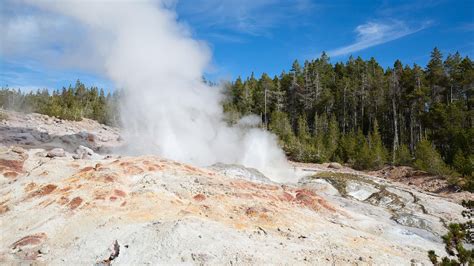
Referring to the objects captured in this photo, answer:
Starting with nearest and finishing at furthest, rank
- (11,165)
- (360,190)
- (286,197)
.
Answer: (286,197), (11,165), (360,190)

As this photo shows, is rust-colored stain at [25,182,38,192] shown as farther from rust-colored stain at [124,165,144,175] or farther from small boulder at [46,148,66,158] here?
small boulder at [46,148,66,158]

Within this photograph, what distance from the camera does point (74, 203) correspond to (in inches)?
508

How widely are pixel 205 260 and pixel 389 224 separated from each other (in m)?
9.01

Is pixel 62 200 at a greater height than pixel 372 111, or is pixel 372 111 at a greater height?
pixel 372 111

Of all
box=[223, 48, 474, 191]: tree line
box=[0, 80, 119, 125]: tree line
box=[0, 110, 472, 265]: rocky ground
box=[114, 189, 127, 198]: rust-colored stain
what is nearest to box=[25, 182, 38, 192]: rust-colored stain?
box=[0, 110, 472, 265]: rocky ground

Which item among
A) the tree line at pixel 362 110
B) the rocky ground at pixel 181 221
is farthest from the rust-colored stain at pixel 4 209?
the tree line at pixel 362 110

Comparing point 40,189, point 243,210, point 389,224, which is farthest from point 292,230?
point 40,189

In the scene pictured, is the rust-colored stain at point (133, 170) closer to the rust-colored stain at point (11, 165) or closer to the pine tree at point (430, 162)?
the rust-colored stain at point (11, 165)

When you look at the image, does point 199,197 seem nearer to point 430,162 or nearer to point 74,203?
point 74,203

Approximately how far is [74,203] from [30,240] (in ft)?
6.52

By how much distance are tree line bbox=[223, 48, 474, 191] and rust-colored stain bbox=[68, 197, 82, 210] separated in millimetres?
22442

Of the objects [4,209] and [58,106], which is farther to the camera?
[58,106]

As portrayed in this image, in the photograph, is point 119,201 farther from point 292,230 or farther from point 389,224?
point 389,224

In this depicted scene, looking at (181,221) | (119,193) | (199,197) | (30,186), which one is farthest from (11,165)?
(181,221)
